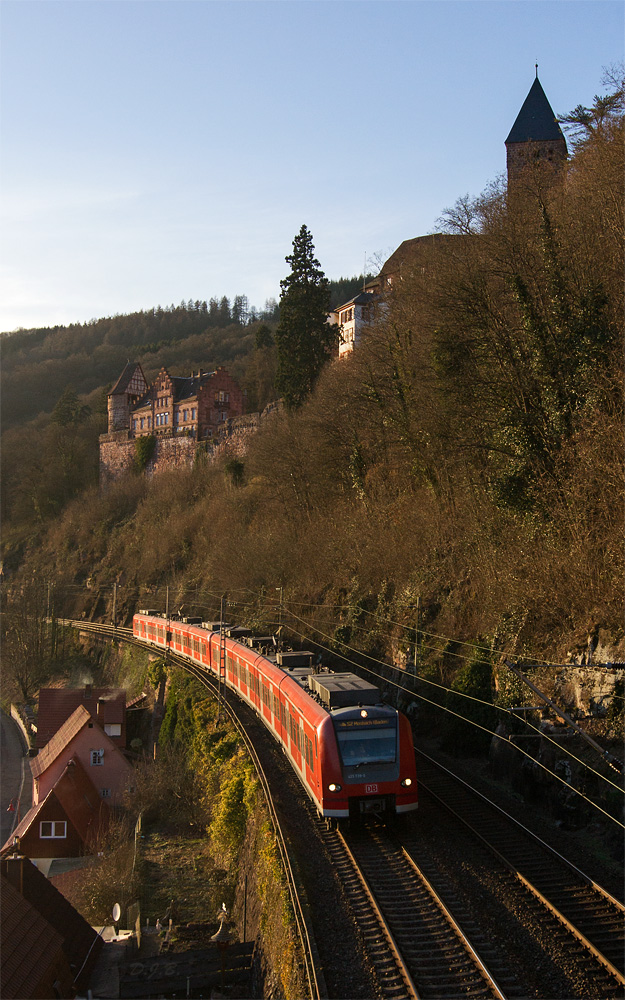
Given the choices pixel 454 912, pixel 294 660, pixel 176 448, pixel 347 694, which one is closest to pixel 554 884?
pixel 454 912

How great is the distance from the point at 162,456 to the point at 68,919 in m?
47.6

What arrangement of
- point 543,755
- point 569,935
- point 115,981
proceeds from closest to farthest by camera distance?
point 569,935 → point 543,755 → point 115,981

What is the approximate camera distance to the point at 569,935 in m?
9.00

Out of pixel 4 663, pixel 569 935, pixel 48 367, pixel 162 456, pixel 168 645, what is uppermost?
pixel 48 367

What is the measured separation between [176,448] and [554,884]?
52.8 meters

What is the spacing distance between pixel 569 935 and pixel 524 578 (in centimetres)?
778

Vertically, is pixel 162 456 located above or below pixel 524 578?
above

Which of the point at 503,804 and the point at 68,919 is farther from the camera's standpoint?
the point at 68,919

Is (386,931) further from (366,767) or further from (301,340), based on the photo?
(301,340)

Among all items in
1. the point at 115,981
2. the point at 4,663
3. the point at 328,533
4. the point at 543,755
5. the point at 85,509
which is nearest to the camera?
the point at 543,755

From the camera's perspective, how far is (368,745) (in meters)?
12.6

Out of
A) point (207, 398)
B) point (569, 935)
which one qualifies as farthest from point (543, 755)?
point (207, 398)

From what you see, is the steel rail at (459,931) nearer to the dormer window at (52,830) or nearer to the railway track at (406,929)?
the railway track at (406,929)

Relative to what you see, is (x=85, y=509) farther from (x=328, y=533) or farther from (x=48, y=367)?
(x=48, y=367)
